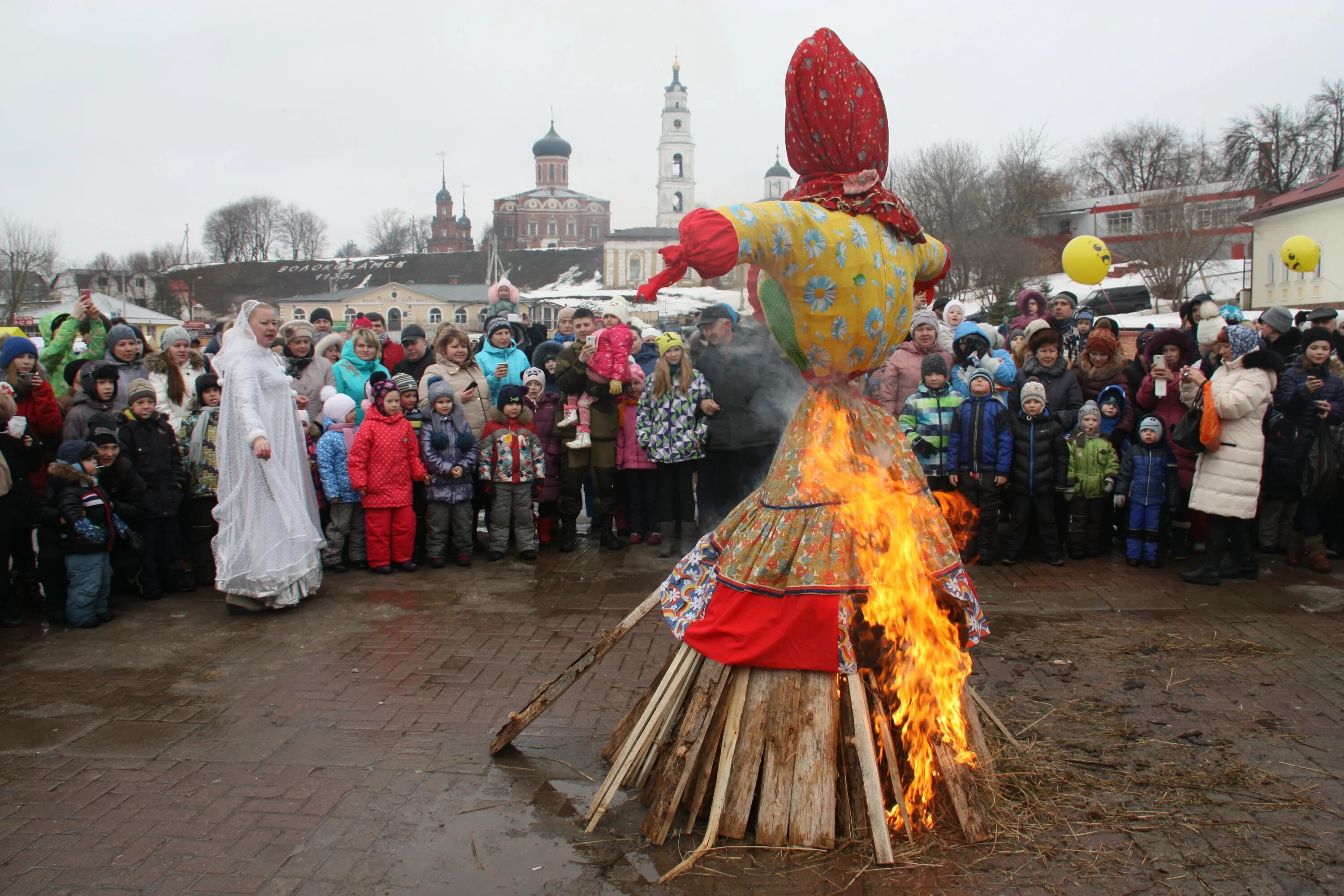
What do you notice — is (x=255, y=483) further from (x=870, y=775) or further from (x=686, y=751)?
(x=870, y=775)

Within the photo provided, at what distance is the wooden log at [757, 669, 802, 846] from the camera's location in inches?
129

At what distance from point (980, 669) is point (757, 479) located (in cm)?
219

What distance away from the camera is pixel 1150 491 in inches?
286

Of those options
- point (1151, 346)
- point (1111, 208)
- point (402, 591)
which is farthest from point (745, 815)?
point (1111, 208)

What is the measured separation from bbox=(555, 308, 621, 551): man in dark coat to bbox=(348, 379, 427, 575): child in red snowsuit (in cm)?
124

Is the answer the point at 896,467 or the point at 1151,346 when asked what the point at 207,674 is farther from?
the point at 1151,346

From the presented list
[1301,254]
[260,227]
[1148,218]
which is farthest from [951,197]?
[260,227]

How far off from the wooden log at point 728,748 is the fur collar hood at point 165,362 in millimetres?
6184

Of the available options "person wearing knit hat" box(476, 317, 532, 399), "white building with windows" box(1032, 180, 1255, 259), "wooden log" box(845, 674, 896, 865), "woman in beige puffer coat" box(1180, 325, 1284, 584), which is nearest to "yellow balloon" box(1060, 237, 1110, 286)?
"woman in beige puffer coat" box(1180, 325, 1284, 584)

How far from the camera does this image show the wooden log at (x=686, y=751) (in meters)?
3.36

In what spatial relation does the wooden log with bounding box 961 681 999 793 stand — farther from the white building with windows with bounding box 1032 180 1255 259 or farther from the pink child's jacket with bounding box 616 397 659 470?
the white building with windows with bounding box 1032 180 1255 259

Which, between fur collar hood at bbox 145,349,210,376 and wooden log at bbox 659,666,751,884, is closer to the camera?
wooden log at bbox 659,666,751,884

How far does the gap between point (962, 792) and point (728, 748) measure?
842mm

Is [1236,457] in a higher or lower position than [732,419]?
lower
